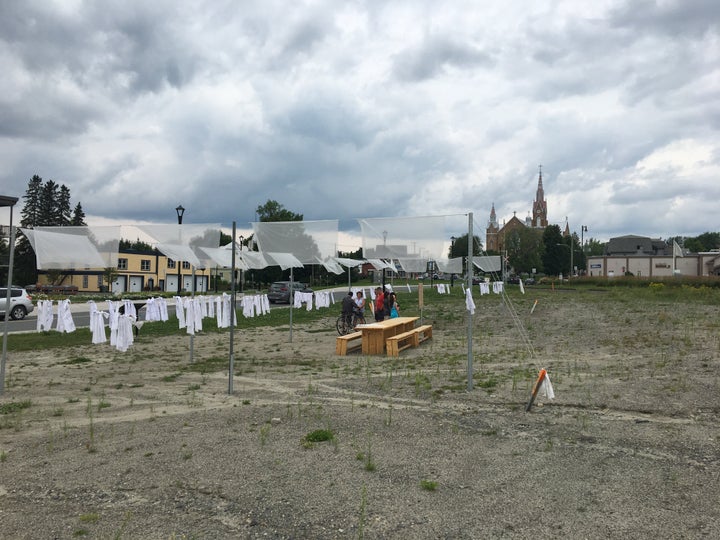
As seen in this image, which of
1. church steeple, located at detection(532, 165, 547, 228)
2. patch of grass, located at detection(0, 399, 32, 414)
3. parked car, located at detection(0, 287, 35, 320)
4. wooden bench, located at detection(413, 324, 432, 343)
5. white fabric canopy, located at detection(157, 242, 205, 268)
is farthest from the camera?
church steeple, located at detection(532, 165, 547, 228)

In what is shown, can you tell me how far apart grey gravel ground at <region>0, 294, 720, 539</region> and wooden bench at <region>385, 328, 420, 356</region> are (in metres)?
1.86

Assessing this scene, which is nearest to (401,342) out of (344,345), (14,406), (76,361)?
(344,345)

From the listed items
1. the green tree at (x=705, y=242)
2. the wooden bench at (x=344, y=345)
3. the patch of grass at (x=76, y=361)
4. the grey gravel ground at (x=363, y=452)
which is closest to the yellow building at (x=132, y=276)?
the wooden bench at (x=344, y=345)

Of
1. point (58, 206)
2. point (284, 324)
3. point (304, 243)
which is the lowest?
point (284, 324)

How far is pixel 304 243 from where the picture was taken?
11906 millimetres

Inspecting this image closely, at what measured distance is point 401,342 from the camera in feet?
46.7

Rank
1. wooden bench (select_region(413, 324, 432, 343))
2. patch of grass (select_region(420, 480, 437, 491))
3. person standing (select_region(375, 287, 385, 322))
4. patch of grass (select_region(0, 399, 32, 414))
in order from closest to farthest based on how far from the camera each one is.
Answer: patch of grass (select_region(420, 480, 437, 491))
patch of grass (select_region(0, 399, 32, 414))
wooden bench (select_region(413, 324, 432, 343))
person standing (select_region(375, 287, 385, 322))

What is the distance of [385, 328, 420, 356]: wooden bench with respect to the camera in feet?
43.3

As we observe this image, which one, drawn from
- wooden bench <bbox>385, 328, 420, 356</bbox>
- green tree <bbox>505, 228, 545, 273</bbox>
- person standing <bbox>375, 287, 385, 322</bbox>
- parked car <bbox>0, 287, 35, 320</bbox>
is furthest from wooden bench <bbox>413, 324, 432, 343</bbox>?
green tree <bbox>505, 228, 545, 273</bbox>

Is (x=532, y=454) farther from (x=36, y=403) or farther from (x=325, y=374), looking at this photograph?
(x=36, y=403)

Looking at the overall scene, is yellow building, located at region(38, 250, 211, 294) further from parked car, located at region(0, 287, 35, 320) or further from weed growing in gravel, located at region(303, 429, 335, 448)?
weed growing in gravel, located at region(303, 429, 335, 448)

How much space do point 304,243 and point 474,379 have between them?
489 centimetres

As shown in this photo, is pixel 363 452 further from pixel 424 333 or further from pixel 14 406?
pixel 424 333

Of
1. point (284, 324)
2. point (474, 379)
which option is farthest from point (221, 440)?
point (284, 324)
